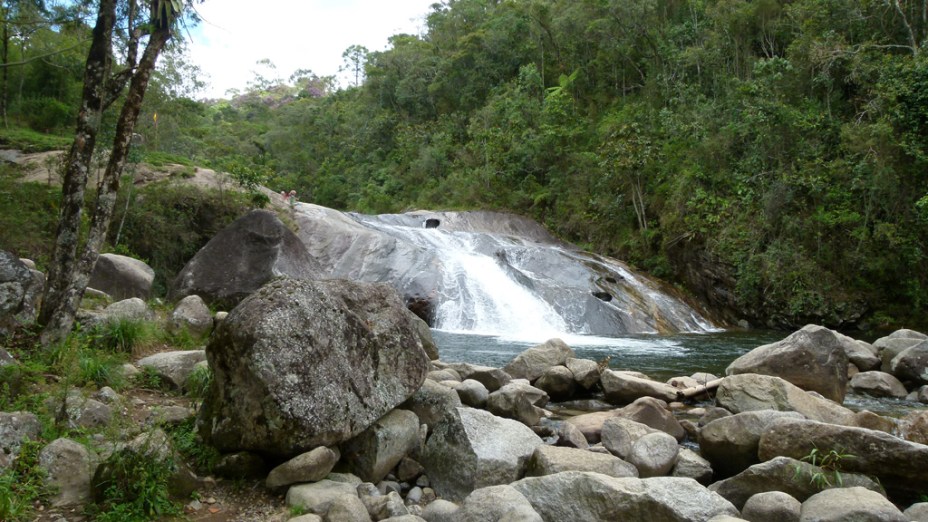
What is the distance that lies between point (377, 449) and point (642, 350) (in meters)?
9.92

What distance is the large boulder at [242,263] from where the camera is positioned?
1120 cm

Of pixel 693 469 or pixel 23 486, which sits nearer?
pixel 23 486

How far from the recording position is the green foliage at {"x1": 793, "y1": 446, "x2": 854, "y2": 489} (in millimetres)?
5262

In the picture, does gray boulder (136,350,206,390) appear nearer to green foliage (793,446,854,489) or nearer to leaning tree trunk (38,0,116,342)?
leaning tree trunk (38,0,116,342)

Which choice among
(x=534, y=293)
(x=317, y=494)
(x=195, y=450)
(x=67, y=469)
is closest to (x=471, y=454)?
(x=317, y=494)

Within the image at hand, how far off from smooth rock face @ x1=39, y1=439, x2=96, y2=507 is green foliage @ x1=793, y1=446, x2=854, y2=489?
554cm

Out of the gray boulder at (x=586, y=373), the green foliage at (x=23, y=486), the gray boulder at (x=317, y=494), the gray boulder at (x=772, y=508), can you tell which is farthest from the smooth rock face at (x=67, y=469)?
the gray boulder at (x=586, y=373)

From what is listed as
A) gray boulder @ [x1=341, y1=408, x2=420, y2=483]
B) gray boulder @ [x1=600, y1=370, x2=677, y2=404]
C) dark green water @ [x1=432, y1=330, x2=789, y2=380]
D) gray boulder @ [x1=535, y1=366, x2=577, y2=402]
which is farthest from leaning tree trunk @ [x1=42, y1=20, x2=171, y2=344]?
gray boulder @ [x1=600, y1=370, x2=677, y2=404]

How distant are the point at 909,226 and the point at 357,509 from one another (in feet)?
60.2

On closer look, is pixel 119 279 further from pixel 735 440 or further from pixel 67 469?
pixel 735 440

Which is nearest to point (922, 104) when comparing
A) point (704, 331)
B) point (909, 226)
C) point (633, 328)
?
point (909, 226)

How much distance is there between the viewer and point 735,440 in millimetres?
6309

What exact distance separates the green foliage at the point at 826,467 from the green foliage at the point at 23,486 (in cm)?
575

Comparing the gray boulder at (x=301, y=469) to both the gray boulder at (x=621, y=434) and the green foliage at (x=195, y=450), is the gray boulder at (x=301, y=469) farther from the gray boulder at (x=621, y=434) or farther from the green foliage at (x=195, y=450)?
the gray boulder at (x=621, y=434)
